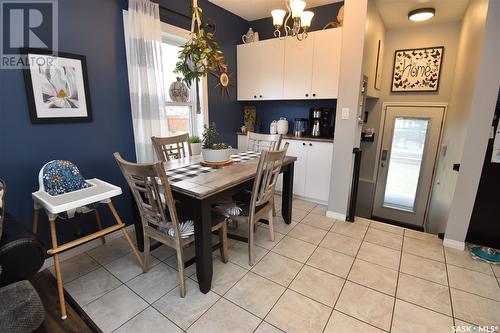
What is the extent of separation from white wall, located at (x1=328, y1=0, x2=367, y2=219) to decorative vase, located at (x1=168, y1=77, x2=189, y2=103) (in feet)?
6.20

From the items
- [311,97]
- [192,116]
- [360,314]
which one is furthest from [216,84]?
[360,314]

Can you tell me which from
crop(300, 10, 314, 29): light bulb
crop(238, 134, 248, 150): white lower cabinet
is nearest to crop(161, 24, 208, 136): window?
crop(238, 134, 248, 150): white lower cabinet

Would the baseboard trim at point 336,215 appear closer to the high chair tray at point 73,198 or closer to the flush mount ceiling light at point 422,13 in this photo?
the high chair tray at point 73,198

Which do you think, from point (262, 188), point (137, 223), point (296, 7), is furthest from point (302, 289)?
point (296, 7)

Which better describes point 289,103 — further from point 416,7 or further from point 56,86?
point 56,86

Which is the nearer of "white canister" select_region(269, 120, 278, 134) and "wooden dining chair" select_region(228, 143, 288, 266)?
"wooden dining chair" select_region(228, 143, 288, 266)

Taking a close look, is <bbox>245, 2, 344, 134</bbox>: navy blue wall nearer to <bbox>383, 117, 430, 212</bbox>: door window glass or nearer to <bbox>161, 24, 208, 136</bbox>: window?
<bbox>161, 24, 208, 136</bbox>: window

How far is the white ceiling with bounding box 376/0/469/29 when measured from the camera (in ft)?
8.70

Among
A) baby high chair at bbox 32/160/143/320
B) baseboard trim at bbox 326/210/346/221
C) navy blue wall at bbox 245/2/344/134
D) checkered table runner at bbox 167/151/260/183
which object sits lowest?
baseboard trim at bbox 326/210/346/221

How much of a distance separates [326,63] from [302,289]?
8.66ft

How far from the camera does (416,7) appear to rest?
109 inches

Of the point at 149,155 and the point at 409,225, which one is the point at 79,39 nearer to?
the point at 149,155

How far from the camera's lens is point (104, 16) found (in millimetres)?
Result: 2141

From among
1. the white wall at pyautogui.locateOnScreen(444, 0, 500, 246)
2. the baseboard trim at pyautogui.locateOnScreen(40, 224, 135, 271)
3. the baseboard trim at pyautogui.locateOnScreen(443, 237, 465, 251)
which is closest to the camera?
the white wall at pyautogui.locateOnScreen(444, 0, 500, 246)
